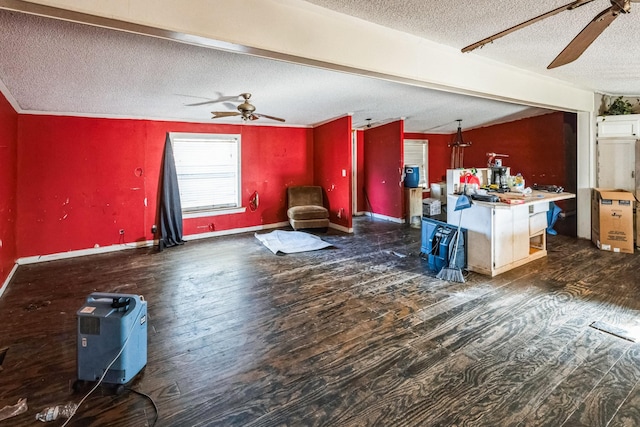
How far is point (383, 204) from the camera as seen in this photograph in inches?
293

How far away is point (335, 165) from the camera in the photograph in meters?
6.50

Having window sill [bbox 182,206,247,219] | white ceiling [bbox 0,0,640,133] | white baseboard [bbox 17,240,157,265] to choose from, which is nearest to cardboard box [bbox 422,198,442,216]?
white ceiling [bbox 0,0,640,133]

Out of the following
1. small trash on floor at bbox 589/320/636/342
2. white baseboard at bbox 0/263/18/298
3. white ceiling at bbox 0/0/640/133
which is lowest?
small trash on floor at bbox 589/320/636/342

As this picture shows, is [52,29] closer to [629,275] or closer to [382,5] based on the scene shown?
[382,5]

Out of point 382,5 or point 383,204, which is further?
point 383,204

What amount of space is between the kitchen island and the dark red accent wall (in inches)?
102

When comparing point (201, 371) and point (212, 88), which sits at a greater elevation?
point (212, 88)

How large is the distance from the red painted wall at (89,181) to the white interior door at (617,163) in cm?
610

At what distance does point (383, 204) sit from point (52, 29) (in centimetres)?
629

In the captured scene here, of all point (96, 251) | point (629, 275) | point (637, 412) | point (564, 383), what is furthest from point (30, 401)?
point (629, 275)

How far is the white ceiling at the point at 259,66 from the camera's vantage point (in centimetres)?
235

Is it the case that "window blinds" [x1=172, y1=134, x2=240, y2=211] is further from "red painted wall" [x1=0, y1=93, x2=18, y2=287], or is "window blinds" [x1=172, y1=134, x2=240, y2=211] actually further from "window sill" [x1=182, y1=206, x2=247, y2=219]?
"red painted wall" [x1=0, y1=93, x2=18, y2=287]

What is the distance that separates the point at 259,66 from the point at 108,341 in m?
2.66

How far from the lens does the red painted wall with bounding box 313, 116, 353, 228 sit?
614 cm
